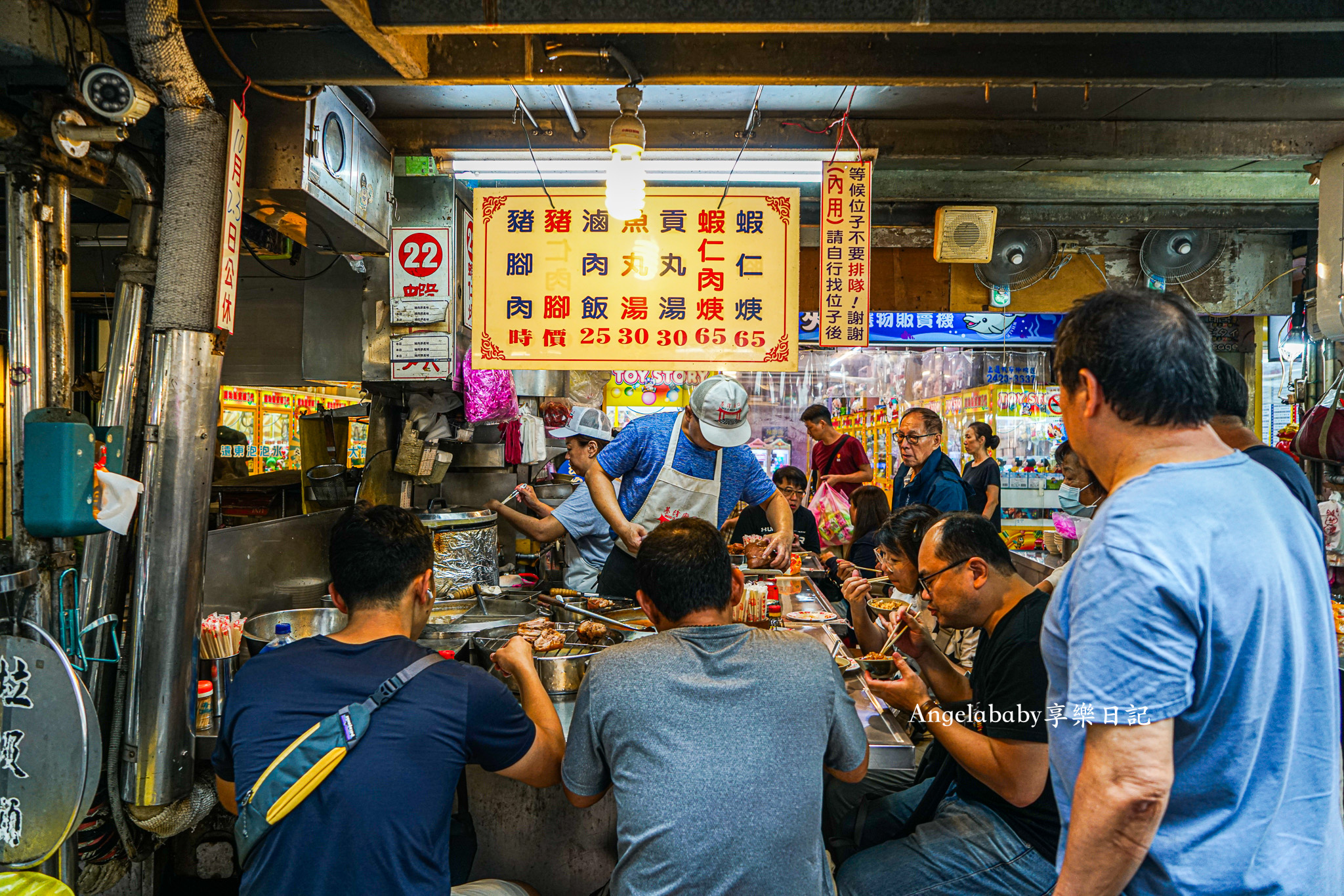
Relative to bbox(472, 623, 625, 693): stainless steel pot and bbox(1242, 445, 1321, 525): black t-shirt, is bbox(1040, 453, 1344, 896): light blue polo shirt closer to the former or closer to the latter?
bbox(1242, 445, 1321, 525): black t-shirt

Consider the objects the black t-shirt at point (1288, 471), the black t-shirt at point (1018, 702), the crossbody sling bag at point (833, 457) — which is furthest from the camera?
the crossbody sling bag at point (833, 457)

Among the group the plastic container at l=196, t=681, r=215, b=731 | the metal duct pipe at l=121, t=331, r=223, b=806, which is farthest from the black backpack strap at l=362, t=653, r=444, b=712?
the plastic container at l=196, t=681, r=215, b=731

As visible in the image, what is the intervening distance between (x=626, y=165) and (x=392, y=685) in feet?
9.31

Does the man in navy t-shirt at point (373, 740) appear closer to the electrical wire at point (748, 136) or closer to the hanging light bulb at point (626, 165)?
the hanging light bulb at point (626, 165)

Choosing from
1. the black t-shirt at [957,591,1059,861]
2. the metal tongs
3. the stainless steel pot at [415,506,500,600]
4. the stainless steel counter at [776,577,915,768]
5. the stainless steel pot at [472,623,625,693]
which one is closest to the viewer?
the black t-shirt at [957,591,1059,861]

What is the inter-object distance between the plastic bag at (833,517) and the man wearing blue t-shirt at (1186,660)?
568cm

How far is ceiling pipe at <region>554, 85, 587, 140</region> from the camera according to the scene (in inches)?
166

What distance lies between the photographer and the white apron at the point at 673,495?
4531 millimetres

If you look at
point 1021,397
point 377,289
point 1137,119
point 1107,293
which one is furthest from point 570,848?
point 1021,397

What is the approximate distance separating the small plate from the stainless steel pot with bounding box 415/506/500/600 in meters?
2.09

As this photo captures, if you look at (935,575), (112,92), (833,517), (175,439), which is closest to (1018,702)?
(935,575)

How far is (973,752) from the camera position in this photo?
2139 mm

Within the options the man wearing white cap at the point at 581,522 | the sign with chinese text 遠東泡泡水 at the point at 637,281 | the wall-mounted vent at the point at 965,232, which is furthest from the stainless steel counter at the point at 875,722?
the wall-mounted vent at the point at 965,232

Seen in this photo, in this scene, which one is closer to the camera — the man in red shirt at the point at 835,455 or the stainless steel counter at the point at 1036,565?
the stainless steel counter at the point at 1036,565
